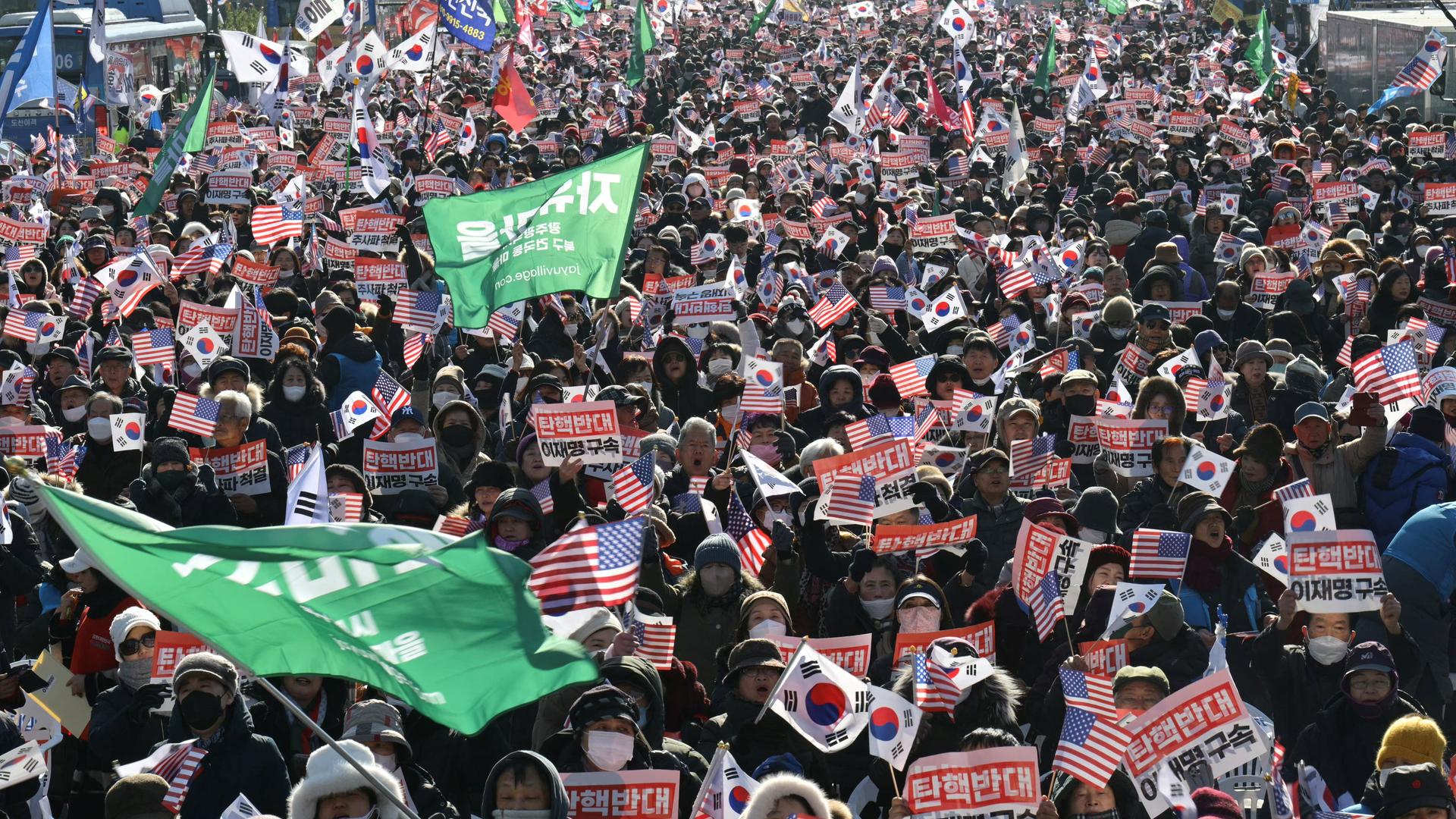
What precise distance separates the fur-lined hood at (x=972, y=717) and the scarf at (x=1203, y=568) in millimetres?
1863

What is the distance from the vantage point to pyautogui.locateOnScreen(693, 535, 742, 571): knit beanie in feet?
26.7

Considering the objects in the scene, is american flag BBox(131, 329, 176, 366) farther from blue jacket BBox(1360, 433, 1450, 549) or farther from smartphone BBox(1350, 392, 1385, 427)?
blue jacket BBox(1360, 433, 1450, 549)

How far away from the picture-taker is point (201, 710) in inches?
254

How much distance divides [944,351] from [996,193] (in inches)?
269

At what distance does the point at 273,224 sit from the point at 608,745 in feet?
37.6

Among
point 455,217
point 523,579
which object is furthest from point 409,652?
point 455,217

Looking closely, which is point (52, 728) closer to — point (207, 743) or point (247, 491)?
point (207, 743)

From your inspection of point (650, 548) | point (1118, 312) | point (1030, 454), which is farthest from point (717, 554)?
point (1118, 312)

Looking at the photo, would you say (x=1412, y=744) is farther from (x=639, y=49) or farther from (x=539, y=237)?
(x=639, y=49)

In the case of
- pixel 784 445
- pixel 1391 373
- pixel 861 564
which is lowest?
pixel 784 445

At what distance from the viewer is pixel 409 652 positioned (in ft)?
17.4

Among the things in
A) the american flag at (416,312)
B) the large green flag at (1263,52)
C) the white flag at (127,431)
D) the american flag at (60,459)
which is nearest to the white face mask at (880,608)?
the white flag at (127,431)

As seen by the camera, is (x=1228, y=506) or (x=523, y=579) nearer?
(x=523, y=579)

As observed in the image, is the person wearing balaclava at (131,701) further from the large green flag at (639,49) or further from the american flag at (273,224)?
the large green flag at (639,49)
